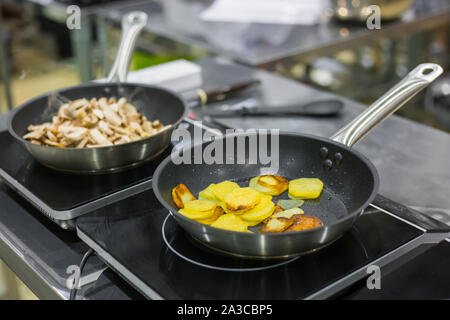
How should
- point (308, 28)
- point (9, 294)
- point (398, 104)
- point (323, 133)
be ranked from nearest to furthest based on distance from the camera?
point (398, 104), point (9, 294), point (323, 133), point (308, 28)

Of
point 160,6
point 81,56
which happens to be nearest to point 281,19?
point 160,6

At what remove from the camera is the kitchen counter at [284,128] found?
2.60 ft

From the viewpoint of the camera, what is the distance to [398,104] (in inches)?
35.4

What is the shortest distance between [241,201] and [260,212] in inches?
1.3

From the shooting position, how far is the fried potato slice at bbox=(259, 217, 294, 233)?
2.40 feet

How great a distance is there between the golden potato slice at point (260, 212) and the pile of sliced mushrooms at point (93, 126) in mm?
300

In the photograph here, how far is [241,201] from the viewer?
764 mm

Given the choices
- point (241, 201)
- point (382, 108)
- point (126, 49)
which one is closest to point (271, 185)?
point (241, 201)

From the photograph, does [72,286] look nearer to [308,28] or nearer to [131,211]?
[131,211]

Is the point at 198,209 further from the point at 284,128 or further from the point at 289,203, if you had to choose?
the point at 284,128

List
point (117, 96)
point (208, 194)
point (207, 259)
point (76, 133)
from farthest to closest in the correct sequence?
1. point (117, 96)
2. point (76, 133)
3. point (208, 194)
4. point (207, 259)

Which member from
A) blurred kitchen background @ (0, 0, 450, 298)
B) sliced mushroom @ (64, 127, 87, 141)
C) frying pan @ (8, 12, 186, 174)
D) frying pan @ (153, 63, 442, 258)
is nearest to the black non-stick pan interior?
frying pan @ (153, 63, 442, 258)

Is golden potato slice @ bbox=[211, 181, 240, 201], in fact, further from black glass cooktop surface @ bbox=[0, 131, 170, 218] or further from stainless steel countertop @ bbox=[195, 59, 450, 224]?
stainless steel countertop @ bbox=[195, 59, 450, 224]

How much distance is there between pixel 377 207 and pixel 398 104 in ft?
0.60
